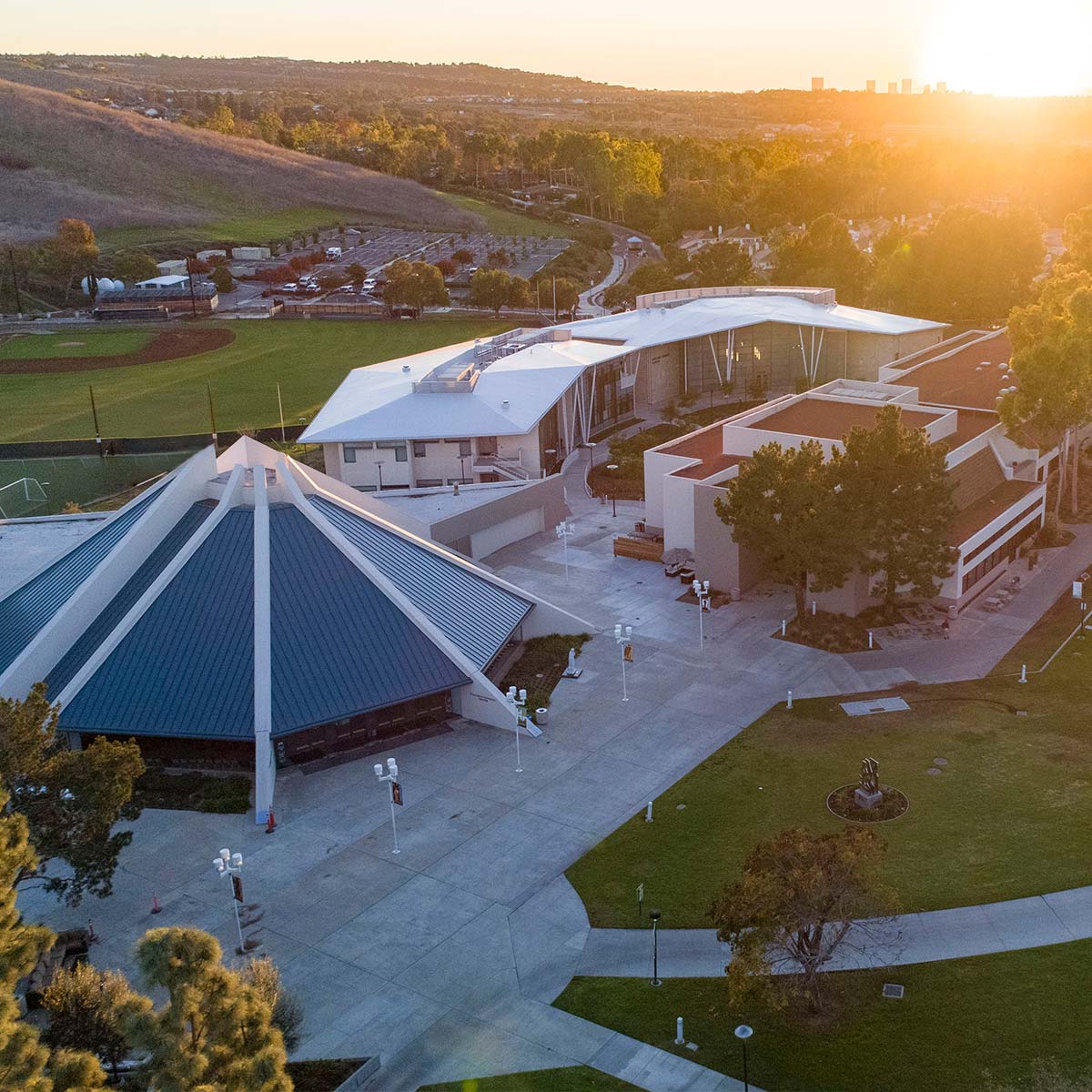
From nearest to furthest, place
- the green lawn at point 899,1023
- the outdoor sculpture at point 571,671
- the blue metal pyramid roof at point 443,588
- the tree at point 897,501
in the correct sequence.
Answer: the green lawn at point 899,1023, the blue metal pyramid roof at point 443,588, the outdoor sculpture at point 571,671, the tree at point 897,501

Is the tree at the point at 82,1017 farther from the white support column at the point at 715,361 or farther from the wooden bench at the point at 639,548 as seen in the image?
the white support column at the point at 715,361

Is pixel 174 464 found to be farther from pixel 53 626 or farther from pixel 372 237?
pixel 372 237

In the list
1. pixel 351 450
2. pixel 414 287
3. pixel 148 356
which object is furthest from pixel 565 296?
pixel 351 450

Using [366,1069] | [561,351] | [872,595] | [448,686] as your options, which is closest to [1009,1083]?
[366,1069]

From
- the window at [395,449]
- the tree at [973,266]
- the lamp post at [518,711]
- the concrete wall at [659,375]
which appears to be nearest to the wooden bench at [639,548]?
the window at [395,449]

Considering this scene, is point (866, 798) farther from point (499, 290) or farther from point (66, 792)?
point (499, 290)

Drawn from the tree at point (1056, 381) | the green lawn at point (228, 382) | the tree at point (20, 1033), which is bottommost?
the green lawn at point (228, 382)
